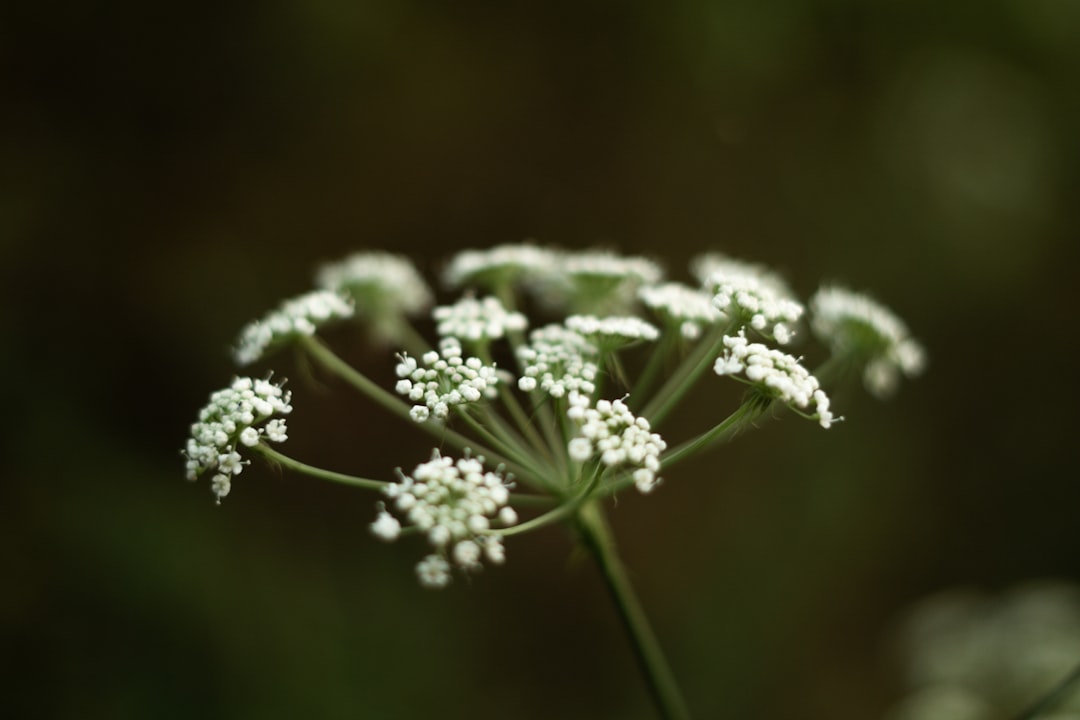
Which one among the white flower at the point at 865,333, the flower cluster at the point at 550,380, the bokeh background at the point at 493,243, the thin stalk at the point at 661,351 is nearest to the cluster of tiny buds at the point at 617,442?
the flower cluster at the point at 550,380

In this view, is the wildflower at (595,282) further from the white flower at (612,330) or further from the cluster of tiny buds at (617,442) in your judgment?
the cluster of tiny buds at (617,442)

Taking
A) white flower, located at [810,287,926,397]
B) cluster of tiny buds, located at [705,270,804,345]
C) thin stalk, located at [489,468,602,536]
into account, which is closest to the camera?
thin stalk, located at [489,468,602,536]

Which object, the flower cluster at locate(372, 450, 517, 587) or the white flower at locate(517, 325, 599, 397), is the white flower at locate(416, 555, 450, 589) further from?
the white flower at locate(517, 325, 599, 397)

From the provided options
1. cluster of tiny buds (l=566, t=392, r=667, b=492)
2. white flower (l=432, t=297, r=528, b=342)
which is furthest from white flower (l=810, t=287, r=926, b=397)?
cluster of tiny buds (l=566, t=392, r=667, b=492)

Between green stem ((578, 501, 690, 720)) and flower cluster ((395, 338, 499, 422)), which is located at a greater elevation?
flower cluster ((395, 338, 499, 422))

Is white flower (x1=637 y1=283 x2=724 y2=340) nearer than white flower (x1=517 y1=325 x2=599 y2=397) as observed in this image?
No

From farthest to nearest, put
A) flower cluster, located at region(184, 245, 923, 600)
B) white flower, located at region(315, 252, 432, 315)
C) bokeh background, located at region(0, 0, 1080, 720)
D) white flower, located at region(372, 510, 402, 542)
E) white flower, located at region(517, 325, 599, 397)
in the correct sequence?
1. bokeh background, located at region(0, 0, 1080, 720)
2. white flower, located at region(315, 252, 432, 315)
3. white flower, located at region(517, 325, 599, 397)
4. flower cluster, located at region(184, 245, 923, 600)
5. white flower, located at region(372, 510, 402, 542)
